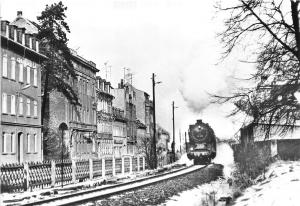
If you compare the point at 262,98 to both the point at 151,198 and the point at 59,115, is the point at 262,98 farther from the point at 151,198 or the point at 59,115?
the point at 59,115

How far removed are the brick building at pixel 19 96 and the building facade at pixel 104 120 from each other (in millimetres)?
24850

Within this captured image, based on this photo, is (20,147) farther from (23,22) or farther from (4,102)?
(23,22)

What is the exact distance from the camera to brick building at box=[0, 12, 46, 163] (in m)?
35.0

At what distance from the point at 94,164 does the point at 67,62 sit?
17930 mm

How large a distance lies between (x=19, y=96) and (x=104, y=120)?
108 ft

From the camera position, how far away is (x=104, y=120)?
71062 mm

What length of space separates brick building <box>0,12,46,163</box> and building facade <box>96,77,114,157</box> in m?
24.9

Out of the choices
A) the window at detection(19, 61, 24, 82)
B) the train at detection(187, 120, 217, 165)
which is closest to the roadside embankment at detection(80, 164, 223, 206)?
the window at detection(19, 61, 24, 82)

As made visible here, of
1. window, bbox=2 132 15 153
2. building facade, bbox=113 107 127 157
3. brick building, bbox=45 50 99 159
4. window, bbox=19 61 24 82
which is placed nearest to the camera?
window, bbox=2 132 15 153

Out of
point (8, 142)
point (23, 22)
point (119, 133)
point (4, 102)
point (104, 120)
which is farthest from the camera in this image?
point (119, 133)

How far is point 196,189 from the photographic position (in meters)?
21.5

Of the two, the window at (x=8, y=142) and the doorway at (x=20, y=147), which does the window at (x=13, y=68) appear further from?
the doorway at (x=20, y=147)

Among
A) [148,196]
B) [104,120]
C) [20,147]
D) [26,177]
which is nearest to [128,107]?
[104,120]

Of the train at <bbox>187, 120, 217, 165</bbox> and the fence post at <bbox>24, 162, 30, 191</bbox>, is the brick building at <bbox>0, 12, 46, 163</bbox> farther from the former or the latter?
the train at <bbox>187, 120, 217, 165</bbox>
